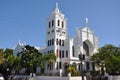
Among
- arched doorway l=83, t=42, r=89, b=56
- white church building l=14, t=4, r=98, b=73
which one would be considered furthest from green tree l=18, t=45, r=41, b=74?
arched doorway l=83, t=42, r=89, b=56

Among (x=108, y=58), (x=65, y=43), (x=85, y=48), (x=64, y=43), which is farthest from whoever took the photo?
(x=85, y=48)

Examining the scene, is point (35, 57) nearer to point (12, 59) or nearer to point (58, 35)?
point (12, 59)

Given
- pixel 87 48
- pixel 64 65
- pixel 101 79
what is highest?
pixel 87 48

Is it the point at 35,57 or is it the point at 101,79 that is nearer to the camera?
the point at 101,79

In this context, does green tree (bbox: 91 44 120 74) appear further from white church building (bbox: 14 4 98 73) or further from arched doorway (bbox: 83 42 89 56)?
arched doorway (bbox: 83 42 89 56)

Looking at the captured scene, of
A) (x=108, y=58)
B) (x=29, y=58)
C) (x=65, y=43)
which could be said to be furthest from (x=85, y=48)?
(x=29, y=58)

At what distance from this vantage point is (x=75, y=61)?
53.1 m

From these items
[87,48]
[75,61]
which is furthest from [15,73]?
[87,48]

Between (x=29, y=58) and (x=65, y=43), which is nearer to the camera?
(x=29, y=58)

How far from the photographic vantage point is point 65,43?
5603cm

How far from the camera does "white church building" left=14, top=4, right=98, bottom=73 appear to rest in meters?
53.8

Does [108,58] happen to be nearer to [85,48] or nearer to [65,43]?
[65,43]

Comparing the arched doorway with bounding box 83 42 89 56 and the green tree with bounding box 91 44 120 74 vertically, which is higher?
the arched doorway with bounding box 83 42 89 56

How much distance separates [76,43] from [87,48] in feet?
16.4
